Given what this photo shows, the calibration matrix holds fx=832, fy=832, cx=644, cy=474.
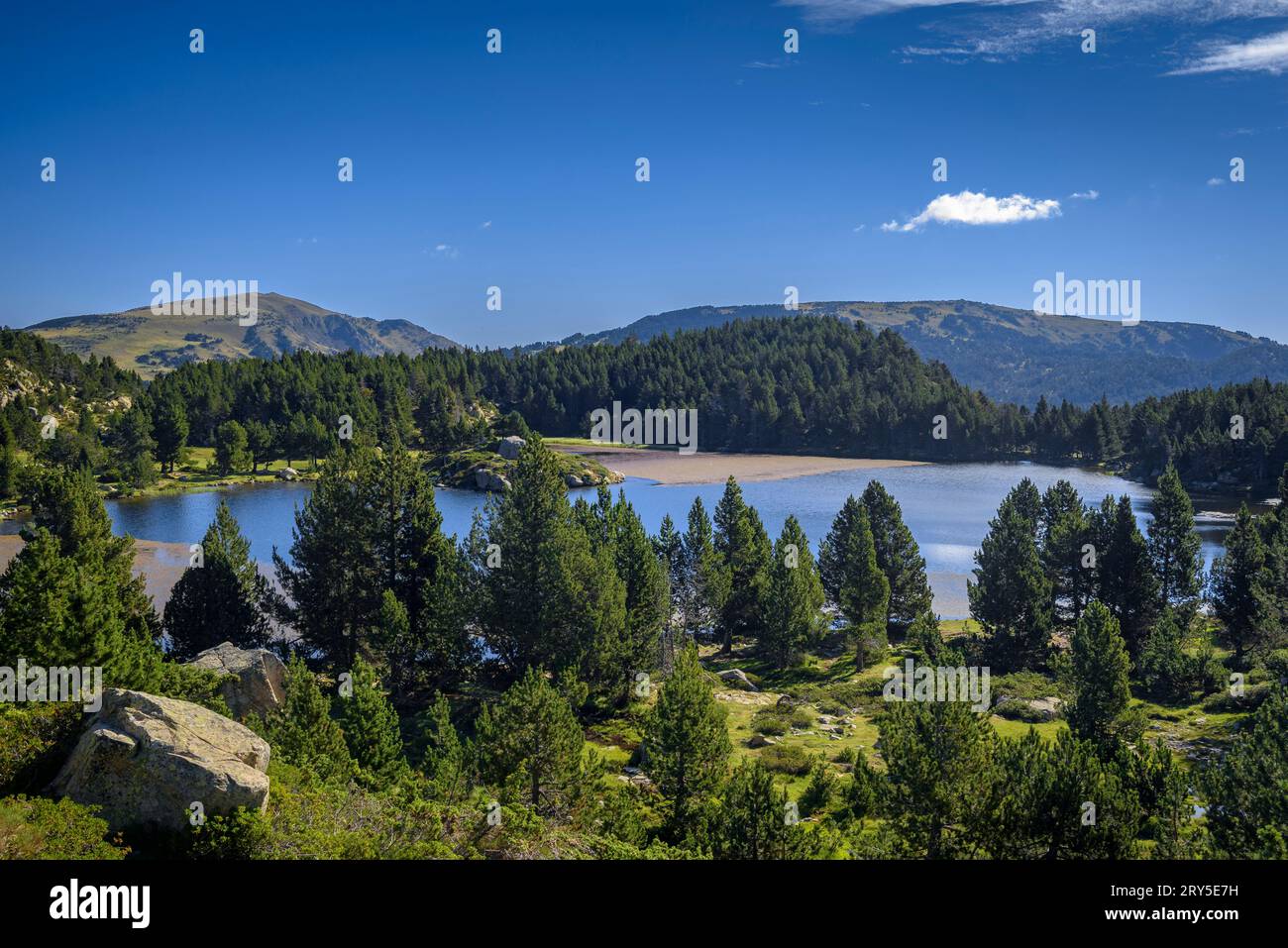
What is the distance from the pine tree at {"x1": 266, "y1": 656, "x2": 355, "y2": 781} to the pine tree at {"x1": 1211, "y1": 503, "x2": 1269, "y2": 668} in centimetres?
5234

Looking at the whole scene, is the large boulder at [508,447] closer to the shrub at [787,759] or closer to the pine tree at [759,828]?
the shrub at [787,759]

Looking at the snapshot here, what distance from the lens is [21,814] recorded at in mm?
15344


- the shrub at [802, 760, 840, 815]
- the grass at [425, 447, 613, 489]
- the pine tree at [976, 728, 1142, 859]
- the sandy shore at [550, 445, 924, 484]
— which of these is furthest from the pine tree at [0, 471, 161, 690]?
the sandy shore at [550, 445, 924, 484]

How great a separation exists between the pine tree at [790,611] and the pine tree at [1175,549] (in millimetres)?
23443

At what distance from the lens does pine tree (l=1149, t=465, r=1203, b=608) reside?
57531 mm

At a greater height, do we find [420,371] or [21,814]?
[420,371]

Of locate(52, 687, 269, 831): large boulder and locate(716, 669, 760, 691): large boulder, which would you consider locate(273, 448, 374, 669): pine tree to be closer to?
locate(716, 669, 760, 691): large boulder

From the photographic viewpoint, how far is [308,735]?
24.8 meters

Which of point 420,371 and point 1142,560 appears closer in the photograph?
point 1142,560

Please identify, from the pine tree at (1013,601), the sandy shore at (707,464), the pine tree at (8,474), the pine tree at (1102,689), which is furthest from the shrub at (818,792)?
the pine tree at (8,474)
